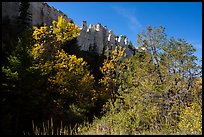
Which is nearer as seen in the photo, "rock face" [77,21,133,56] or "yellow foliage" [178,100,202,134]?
"yellow foliage" [178,100,202,134]

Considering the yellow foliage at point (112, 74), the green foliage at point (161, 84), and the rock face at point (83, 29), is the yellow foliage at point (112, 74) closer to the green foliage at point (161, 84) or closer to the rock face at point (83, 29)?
the rock face at point (83, 29)

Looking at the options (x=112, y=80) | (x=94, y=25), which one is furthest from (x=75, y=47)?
(x=94, y=25)

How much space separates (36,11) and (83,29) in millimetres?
13035

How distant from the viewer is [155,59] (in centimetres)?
1459

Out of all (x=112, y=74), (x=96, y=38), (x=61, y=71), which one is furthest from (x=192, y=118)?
(x=96, y=38)

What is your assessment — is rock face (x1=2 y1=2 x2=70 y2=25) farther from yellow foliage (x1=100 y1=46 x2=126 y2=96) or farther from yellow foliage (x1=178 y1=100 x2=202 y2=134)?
yellow foliage (x1=178 y1=100 x2=202 y2=134)

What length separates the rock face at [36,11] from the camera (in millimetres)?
39438

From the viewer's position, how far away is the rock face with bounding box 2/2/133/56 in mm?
39969

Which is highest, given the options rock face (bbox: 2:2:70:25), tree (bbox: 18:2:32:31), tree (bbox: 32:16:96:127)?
rock face (bbox: 2:2:70:25)

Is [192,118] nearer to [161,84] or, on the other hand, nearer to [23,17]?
[161,84]

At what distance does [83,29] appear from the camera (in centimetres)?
5459

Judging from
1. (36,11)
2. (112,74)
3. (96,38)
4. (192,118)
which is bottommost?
(192,118)

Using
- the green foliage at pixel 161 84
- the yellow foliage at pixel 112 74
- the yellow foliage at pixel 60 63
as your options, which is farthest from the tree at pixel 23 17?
the green foliage at pixel 161 84

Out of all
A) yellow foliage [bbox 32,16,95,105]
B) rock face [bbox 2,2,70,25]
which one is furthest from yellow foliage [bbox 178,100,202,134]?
rock face [bbox 2,2,70,25]
